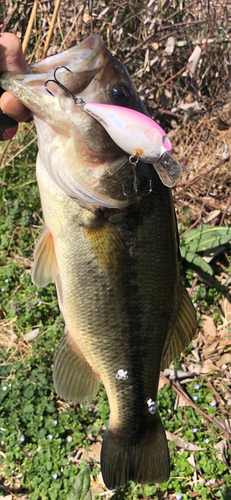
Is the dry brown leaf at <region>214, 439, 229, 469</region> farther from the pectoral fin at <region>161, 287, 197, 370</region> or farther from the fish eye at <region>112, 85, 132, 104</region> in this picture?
the fish eye at <region>112, 85, 132, 104</region>

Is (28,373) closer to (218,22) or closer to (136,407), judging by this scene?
(136,407)

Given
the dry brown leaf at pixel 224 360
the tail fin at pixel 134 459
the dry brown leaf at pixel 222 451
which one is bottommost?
the dry brown leaf at pixel 222 451

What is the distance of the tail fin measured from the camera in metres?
1.92

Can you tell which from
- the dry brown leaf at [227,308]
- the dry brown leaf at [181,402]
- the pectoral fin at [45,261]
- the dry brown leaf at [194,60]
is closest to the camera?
the pectoral fin at [45,261]

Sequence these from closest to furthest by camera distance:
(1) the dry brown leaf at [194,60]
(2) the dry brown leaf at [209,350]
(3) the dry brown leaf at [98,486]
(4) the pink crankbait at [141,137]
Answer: (4) the pink crankbait at [141,137] → (3) the dry brown leaf at [98,486] → (2) the dry brown leaf at [209,350] → (1) the dry brown leaf at [194,60]

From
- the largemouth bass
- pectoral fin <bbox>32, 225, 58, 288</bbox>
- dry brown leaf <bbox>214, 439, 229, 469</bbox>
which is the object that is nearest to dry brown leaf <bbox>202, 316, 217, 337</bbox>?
dry brown leaf <bbox>214, 439, 229, 469</bbox>

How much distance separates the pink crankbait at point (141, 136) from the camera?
4.00 ft

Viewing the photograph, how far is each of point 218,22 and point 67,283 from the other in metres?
3.65

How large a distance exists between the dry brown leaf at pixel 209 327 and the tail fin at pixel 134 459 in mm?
A: 1743

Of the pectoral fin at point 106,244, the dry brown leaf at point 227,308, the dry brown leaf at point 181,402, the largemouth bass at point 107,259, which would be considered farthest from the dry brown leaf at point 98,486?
the pectoral fin at point 106,244

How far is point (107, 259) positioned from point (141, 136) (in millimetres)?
557

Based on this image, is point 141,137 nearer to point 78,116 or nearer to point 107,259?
point 78,116

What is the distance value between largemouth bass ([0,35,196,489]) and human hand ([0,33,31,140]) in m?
0.04

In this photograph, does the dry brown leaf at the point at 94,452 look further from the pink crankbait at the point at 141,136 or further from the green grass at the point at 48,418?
the pink crankbait at the point at 141,136
